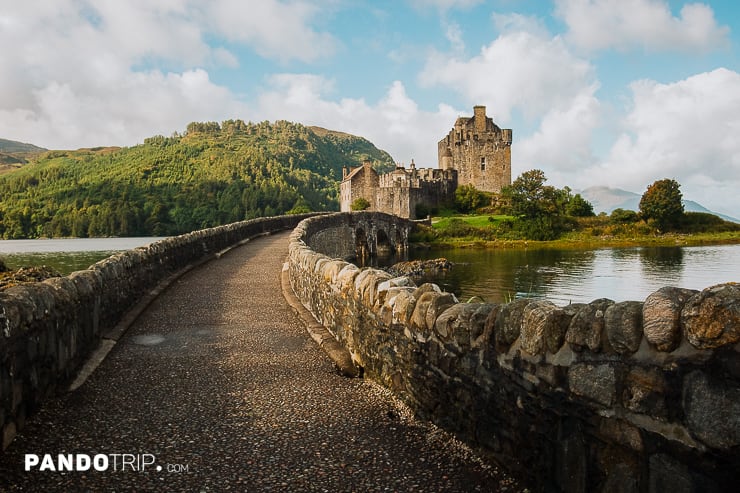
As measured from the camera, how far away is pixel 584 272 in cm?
3362

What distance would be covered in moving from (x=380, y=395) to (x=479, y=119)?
68831mm

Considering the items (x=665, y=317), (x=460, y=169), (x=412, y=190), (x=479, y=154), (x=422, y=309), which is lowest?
(x=422, y=309)

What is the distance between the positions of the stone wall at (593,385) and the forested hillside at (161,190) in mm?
64355

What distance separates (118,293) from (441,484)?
6.13m

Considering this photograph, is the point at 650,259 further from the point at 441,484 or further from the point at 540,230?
the point at 441,484

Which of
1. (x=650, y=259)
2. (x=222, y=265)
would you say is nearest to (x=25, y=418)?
(x=222, y=265)

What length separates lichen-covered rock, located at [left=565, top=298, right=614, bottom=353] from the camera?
113 inches

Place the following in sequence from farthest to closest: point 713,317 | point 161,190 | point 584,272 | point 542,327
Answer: point 161,190
point 584,272
point 542,327
point 713,317

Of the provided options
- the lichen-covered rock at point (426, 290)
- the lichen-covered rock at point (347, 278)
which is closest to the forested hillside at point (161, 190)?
the lichen-covered rock at point (347, 278)

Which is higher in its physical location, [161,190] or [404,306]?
[161,190]

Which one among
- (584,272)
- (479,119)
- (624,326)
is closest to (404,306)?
(624,326)

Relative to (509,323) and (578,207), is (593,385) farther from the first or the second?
(578,207)

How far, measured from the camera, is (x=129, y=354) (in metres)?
6.70

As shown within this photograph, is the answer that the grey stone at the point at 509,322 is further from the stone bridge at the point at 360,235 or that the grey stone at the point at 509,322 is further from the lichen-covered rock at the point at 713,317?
the stone bridge at the point at 360,235
